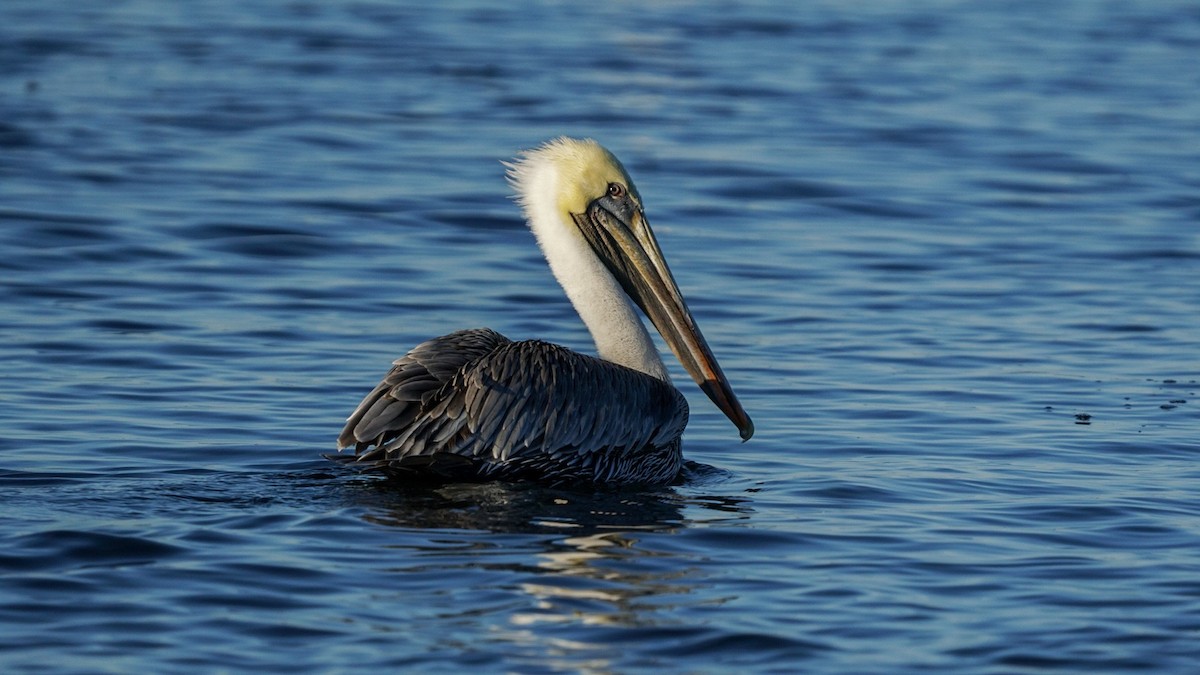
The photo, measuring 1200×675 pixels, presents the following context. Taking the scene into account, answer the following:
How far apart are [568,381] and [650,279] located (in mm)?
919

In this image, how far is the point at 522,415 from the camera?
622cm

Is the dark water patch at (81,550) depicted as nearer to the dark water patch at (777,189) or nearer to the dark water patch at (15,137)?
the dark water patch at (777,189)

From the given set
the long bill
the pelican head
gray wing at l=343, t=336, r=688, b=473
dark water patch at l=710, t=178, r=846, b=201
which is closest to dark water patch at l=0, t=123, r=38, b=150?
dark water patch at l=710, t=178, r=846, b=201

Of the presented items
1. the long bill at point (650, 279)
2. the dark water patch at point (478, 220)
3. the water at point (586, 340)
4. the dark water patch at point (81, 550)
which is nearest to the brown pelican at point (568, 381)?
the long bill at point (650, 279)

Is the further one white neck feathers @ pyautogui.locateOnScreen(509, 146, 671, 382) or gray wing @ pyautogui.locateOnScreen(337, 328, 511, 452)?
white neck feathers @ pyautogui.locateOnScreen(509, 146, 671, 382)

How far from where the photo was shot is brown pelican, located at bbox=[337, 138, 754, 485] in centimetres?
618

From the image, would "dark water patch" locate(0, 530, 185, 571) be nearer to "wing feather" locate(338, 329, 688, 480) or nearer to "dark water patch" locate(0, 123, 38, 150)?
"wing feather" locate(338, 329, 688, 480)

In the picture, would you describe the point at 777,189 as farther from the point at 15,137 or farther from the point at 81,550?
the point at 81,550

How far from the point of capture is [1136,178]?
44.8ft

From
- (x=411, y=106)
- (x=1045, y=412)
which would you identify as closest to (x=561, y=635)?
(x=1045, y=412)

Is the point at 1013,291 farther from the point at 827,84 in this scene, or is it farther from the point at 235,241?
the point at 827,84

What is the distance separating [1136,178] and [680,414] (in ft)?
25.8

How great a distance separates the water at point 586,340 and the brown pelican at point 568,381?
149mm

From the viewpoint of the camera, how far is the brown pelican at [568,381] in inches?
243
